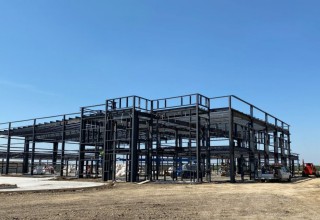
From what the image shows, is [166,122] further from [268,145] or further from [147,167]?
[268,145]

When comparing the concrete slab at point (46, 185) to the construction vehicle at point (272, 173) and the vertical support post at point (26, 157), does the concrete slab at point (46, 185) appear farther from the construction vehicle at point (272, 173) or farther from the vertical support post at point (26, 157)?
the vertical support post at point (26, 157)

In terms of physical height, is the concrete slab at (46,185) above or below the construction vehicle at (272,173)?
below

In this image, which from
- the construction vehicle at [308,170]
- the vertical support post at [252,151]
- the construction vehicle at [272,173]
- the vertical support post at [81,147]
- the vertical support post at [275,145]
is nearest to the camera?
the construction vehicle at [272,173]

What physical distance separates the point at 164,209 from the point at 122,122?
23.1 metres

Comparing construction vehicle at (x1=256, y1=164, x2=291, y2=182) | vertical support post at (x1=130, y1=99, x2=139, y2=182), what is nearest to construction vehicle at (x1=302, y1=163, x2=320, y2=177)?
construction vehicle at (x1=256, y1=164, x2=291, y2=182)

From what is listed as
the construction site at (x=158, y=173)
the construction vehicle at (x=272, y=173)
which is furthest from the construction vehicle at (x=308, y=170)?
the construction vehicle at (x=272, y=173)

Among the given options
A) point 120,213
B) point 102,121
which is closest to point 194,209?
point 120,213

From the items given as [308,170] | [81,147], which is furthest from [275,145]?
[81,147]

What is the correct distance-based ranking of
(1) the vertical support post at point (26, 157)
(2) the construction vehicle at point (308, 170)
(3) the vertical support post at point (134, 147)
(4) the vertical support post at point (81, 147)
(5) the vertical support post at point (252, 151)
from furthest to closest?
(2) the construction vehicle at point (308, 170) → (1) the vertical support post at point (26, 157) → (5) the vertical support post at point (252, 151) → (4) the vertical support post at point (81, 147) → (3) the vertical support post at point (134, 147)

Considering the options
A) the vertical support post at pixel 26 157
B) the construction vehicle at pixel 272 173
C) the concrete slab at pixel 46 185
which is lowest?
the concrete slab at pixel 46 185

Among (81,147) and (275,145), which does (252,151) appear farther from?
(81,147)

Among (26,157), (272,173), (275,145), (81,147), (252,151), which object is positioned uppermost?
(275,145)

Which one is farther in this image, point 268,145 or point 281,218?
point 268,145

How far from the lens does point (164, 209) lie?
1391cm
